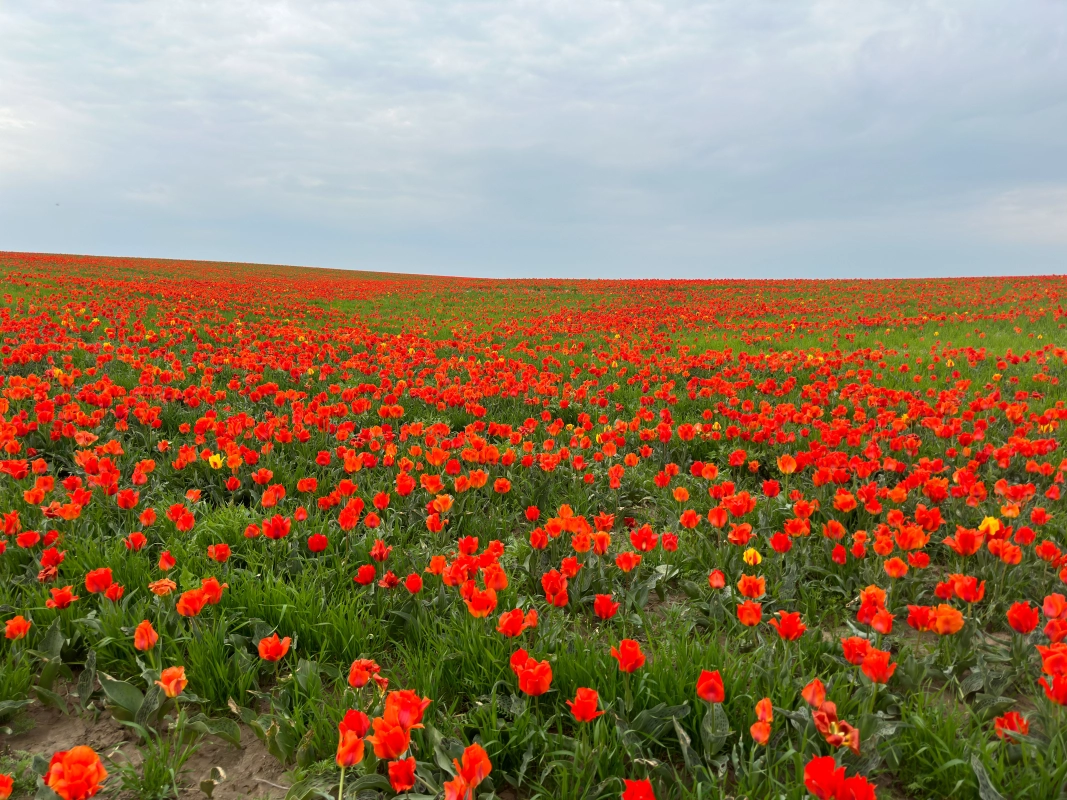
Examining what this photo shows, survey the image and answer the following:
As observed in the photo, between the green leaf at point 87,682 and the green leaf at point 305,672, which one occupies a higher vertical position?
the green leaf at point 305,672

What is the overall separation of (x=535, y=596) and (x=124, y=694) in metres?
1.86

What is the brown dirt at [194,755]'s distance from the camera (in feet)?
6.91

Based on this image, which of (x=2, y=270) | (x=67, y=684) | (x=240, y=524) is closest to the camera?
(x=67, y=684)

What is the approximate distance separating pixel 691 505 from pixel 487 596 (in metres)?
2.28

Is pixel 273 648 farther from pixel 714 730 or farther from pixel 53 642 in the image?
pixel 714 730

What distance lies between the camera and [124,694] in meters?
2.32

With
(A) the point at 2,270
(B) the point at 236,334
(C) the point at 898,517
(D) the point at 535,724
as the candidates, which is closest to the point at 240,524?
(D) the point at 535,724

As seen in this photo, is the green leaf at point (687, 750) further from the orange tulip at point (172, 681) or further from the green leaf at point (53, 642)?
the green leaf at point (53, 642)

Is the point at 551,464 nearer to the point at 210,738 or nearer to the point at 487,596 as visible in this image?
the point at 487,596

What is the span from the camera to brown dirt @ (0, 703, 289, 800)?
83.0 inches

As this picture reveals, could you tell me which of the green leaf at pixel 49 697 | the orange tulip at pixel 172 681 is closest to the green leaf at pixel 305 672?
the orange tulip at pixel 172 681

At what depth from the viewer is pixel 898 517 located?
10.5 ft

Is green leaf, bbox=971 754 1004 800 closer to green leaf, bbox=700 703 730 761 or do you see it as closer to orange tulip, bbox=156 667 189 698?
green leaf, bbox=700 703 730 761

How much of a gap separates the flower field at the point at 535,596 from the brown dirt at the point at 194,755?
3cm
